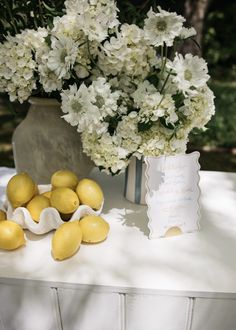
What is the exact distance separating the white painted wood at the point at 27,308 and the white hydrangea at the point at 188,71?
1.63 ft

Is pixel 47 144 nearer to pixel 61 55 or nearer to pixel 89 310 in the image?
pixel 61 55

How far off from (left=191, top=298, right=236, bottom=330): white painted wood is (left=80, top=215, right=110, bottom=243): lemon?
0.25 meters

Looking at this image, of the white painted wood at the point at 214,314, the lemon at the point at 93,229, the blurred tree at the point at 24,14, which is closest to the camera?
the white painted wood at the point at 214,314

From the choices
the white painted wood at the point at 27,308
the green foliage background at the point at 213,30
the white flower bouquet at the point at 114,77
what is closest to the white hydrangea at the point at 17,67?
the white flower bouquet at the point at 114,77

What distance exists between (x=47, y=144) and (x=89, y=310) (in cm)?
44

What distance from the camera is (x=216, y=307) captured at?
79cm

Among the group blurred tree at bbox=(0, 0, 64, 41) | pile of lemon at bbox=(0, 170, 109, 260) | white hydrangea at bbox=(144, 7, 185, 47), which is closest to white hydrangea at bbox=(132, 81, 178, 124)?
white hydrangea at bbox=(144, 7, 185, 47)

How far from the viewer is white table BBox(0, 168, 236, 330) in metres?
0.79

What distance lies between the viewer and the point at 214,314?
0.80 meters

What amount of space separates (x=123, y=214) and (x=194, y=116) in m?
0.31

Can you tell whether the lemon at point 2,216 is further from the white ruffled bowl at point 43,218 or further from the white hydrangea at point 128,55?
the white hydrangea at point 128,55

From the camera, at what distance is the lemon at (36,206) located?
0.91 meters

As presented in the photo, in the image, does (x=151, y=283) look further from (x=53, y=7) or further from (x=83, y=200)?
(x=53, y=7)

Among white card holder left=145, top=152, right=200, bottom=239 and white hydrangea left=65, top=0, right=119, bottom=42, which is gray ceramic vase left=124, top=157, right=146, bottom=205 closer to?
white card holder left=145, top=152, right=200, bottom=239
